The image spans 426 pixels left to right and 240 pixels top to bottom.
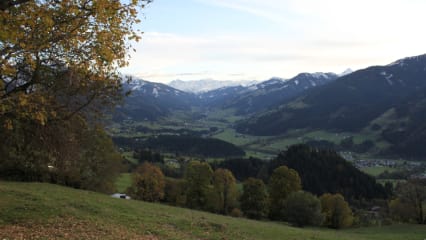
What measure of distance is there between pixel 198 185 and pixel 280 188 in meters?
17.1

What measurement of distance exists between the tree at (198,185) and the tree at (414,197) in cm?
3629

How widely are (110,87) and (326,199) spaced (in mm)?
70940

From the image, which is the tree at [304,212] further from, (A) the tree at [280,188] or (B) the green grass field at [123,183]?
(B) the green grass field at [123,183]

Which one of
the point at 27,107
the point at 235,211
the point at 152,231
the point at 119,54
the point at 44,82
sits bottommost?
the point at 235,211

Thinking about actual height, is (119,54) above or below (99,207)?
above

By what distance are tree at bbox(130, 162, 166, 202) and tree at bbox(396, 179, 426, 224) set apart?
46233 millimetres

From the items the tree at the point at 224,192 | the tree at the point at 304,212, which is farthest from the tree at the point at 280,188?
the tree at the point at 304,212

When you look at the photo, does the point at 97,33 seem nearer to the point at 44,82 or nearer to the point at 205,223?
the point at 44,82

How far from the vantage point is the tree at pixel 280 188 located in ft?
264

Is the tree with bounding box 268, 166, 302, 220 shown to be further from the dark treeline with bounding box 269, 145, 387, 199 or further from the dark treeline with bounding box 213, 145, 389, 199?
the dark treeline with bounding box 269, 145, 387, 199

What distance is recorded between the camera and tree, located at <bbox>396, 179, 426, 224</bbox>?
225ft

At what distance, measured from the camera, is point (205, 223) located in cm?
2884

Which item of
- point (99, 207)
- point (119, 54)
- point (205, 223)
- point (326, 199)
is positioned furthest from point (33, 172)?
point (326, 199)

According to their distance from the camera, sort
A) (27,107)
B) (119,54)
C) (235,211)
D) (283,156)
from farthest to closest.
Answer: (283,156), (235,211), (119,54), (27,107)
